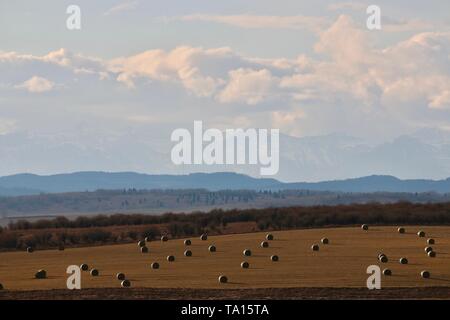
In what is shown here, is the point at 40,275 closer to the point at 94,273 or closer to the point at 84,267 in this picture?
the point at 94,273

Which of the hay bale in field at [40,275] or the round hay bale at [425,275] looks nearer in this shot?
the round hay bale at [425,275]

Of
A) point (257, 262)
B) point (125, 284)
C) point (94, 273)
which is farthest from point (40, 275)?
point (257, 262)

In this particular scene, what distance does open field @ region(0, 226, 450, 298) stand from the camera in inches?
1791

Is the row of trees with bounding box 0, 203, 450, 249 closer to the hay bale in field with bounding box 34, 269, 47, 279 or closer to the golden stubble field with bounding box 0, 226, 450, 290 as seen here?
the golden stubble field with bounding box 0, 226, 450, 290

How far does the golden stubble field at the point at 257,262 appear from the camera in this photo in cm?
4591

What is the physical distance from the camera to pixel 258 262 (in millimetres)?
53906

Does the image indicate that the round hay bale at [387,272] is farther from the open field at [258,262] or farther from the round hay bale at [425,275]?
the round hay bale at [425,275]

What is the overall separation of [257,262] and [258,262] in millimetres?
49

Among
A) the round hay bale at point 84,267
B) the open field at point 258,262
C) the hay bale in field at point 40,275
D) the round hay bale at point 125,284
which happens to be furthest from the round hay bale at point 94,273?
the round hay bale at point 125,284

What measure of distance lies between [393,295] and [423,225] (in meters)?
36.7

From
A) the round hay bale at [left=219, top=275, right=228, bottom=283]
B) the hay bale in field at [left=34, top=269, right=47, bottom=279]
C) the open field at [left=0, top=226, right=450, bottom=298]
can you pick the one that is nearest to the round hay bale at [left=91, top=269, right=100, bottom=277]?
the open field at [left=0, top=226, right=450, bottom=298]
